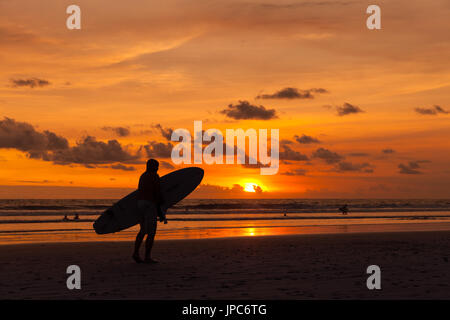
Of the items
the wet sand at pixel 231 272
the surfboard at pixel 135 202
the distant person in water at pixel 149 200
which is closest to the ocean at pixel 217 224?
the surfboard at pixel 135 202

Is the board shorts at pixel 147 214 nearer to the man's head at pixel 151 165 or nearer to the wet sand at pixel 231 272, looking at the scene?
the man's head at pixel 151 165

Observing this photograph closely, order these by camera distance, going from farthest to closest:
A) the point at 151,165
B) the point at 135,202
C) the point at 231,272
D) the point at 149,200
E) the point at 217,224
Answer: the point at 217,224
the point at 135,202
the point at 151,165
the point at 149,200
the point at 231,272

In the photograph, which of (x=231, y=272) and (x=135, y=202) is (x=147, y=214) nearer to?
(x=231, y=272)

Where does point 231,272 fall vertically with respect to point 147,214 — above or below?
below

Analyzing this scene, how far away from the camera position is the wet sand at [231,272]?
28.0ft

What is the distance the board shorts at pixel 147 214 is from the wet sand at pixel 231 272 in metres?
0.79

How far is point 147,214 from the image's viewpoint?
11.6 meters

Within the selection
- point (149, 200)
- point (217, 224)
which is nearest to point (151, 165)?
point (149, 200)

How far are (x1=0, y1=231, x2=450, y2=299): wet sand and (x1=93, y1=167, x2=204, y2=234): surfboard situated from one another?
721mm

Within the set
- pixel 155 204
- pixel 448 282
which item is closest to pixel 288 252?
pixel 155 204

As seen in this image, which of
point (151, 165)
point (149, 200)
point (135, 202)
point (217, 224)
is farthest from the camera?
point (217, 224)

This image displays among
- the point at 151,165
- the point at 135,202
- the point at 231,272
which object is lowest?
the point at 231,272

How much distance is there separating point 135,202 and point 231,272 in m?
4.97
